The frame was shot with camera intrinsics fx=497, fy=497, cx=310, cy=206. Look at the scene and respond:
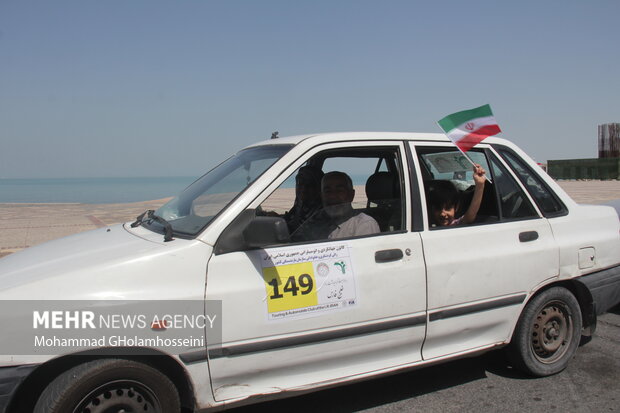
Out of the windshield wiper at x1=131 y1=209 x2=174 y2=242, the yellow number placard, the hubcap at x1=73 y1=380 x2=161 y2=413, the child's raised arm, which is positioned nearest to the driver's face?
the yellow number placard

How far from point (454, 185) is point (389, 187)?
26.8 inches

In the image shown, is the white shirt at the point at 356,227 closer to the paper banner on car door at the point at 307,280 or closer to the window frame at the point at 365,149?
the window frame at the point at 365,149

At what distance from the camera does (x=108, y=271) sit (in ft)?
8.21

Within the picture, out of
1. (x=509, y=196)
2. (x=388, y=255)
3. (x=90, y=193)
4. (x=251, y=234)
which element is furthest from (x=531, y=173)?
(x=90, y=193)

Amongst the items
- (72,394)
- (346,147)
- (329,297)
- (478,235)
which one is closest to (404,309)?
(329,297)

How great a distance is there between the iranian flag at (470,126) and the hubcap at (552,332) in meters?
1.37

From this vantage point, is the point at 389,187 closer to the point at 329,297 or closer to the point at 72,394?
the point at 329,297

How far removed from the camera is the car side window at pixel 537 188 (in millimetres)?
3789

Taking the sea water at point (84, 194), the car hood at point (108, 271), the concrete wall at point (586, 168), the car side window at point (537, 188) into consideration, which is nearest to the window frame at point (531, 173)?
the car side window at point (537, 188)

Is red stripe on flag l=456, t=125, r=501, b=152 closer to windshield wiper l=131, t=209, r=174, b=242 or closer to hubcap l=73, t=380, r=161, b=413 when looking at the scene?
windshield wiper l=131, t=209, r=174, b=242

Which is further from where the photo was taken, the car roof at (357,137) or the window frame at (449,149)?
the window frame at (449,149)

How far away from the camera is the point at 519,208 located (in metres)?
3.73

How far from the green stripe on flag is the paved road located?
6.22ft

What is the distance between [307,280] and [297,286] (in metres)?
0.07
